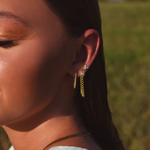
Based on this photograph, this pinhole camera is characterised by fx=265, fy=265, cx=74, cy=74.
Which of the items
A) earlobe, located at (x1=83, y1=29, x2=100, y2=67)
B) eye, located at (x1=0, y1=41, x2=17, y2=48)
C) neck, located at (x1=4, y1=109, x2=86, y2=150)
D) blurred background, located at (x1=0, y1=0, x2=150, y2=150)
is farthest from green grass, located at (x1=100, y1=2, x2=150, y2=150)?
eye, located at (x1=0, y1=41, x2=17, y2=48)

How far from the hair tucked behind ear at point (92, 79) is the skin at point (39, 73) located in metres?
0.07

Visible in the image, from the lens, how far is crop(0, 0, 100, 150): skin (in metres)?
1.61

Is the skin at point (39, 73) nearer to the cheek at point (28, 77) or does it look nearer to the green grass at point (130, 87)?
the cheek at point (28, 77)

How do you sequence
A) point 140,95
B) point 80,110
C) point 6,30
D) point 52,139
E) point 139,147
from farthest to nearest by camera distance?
point 140,95
point 139,147
point 80,110
point 52,139
point 6,30

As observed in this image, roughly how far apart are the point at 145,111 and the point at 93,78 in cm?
342

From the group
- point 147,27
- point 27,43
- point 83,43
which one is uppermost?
point 27,43

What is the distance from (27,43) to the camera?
1.64 meters

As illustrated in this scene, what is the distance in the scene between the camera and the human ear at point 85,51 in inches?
73.4

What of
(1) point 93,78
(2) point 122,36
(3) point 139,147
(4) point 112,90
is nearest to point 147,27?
(2) point 122,36

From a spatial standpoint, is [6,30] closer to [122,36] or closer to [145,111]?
[145,111]

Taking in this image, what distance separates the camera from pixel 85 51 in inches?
75.1

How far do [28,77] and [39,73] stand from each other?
0.08 meters

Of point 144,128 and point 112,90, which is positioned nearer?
point 144,128

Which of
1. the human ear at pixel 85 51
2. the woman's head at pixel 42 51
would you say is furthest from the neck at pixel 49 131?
the human ear at pixel 85 51
